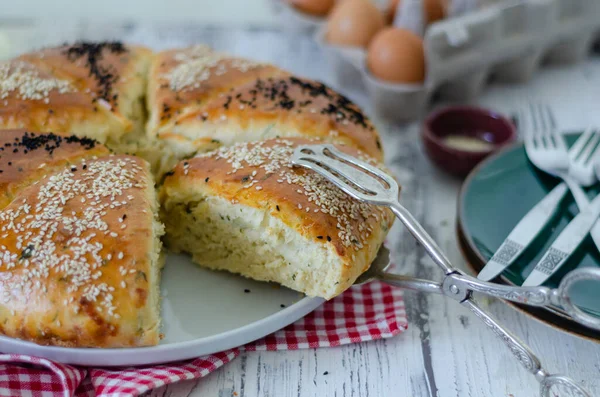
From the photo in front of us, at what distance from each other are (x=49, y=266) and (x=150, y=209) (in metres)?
0.41

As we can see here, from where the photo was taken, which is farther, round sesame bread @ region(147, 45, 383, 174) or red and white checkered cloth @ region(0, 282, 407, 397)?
round sesame bread @ region(147, 45, 383, 174)

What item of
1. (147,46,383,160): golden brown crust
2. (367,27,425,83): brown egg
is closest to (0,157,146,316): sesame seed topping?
(147,46,383,160): golden brown crust

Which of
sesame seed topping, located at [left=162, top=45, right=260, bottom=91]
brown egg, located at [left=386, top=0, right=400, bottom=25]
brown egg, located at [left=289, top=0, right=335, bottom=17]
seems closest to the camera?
sesame seed topping, located at [left=162, top=45, right=260, bottom=91]

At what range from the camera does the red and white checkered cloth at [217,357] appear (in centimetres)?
194

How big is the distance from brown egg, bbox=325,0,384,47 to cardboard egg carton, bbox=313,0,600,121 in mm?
55

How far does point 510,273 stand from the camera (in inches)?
88.4

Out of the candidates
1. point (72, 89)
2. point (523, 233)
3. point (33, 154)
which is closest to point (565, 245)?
point (523, 233)

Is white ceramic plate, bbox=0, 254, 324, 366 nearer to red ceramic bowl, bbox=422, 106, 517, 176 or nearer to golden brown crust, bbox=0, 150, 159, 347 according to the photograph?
golden brown crust, bbox=0, 150, 159, 347

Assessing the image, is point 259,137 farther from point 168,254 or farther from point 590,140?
point 590,140

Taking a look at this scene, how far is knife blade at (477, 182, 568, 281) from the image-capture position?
2.24m

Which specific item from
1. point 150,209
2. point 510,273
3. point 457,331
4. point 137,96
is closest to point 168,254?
point 150,209

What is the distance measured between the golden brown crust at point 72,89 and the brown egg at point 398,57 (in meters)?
1.29

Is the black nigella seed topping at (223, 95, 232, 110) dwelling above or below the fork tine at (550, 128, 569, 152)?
above

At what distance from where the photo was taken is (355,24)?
12.0 feet
